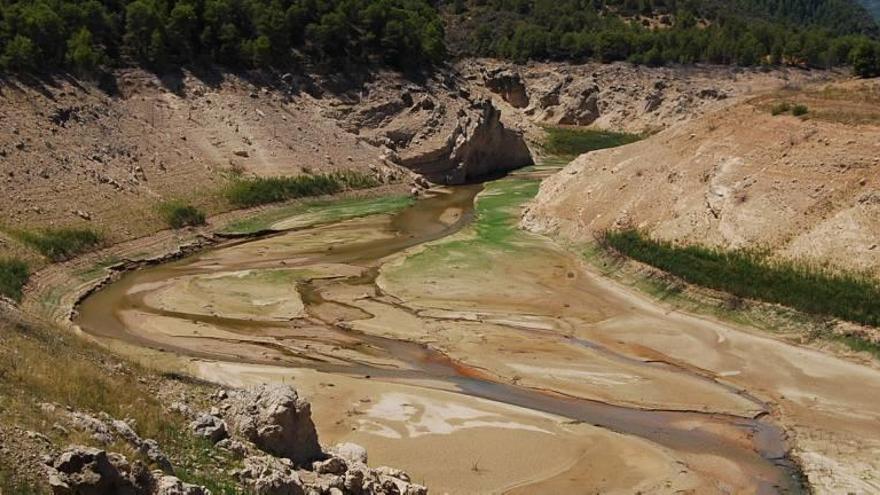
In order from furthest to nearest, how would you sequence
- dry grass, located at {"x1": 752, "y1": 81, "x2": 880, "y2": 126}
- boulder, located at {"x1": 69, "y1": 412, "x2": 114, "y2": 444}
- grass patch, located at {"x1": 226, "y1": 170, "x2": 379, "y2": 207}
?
grass patch, located at {"x1": 226, "y1": 170, "x2": 379, "y2": 207}
dry grass, located at {"x1": 752, "y1": 81, "x2": 880, "y2": 126}
boulder, located at {"x1": 69, "y1": 412, "x2": 114, "y2": 444}

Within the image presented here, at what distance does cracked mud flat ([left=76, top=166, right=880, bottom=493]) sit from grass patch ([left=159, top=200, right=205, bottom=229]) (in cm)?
352

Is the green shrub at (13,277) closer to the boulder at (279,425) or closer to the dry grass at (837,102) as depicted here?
the boulder at (279,425)

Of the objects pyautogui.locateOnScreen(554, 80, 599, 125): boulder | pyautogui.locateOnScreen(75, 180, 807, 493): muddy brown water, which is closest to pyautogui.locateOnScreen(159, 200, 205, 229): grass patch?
pyautogui.locateOnScreen(75, 180, 807, 493): muddy brown water

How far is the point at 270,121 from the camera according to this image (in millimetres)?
62812

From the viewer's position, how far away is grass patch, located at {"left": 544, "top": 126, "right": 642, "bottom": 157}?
89625 millimetres

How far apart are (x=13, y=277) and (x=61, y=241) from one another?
17.3ft

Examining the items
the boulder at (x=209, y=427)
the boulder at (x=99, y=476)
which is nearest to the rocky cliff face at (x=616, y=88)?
the boulder at (x=209, y=427)

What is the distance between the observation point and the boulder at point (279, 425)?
1611 centimetres

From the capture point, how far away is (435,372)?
92.0 ft

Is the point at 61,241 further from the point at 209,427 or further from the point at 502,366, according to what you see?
the point at 209,427

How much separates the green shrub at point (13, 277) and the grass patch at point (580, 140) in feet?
196

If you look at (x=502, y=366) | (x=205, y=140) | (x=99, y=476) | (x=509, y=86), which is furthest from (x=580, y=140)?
(x=99, y=476)

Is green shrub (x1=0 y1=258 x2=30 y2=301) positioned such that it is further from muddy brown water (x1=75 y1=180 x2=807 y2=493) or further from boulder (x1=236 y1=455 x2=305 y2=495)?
boulder (x1=236 y1=455 x2=305 y2=495)

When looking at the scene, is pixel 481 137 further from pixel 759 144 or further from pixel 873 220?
pixel 873 220
